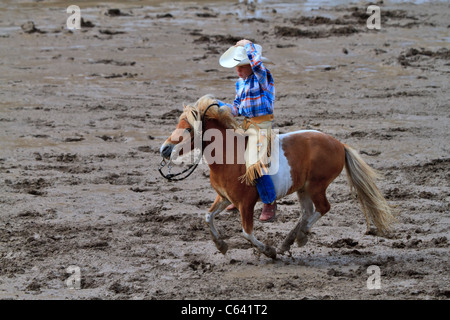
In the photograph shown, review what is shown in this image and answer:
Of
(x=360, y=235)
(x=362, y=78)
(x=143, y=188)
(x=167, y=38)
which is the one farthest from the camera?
(x=167, y=38)

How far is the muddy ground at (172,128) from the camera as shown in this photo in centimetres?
542

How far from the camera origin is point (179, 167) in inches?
323

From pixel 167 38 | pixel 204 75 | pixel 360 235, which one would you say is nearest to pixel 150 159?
pixel 360 235

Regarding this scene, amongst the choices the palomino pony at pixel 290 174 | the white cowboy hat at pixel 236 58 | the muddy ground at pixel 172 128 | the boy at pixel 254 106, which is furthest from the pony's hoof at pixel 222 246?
the white cowboy hat at pixel 236 58

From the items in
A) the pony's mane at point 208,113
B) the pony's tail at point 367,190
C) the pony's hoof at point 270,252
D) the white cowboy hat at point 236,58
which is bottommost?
the pony's hoof at point 270,252

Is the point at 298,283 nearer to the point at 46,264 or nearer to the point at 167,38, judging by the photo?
the point at 46,264

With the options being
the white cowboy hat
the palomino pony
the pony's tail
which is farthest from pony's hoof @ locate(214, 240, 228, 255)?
the white cowboy hat

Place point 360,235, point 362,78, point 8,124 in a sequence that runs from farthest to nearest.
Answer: point 362,78 → point 8,124 → point 360,235

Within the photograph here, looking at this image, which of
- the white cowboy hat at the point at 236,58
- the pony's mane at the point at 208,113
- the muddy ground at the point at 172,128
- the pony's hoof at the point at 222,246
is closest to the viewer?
the pony's mane at the point at 208,113

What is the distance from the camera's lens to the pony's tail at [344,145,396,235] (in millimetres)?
5840

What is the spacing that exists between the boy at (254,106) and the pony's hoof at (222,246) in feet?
1.74

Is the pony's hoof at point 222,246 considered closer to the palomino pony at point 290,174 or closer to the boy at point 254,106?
the palomino pony at point 290,174

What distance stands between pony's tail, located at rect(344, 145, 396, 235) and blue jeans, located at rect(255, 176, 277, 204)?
835 millimetres

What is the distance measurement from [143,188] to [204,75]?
4.92 metres
